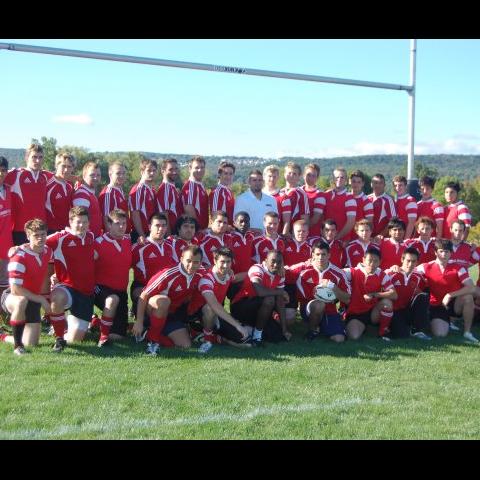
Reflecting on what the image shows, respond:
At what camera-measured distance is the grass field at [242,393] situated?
3611 mm

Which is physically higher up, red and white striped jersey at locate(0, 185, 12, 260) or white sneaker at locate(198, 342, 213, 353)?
red and white striped jersey at locate(0, 185, 12, 260)

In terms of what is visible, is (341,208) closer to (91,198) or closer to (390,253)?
(390,253)

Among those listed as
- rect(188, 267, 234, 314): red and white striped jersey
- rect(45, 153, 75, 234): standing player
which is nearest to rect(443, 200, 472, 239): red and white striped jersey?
rect(188, 267, 234, 314): red and white striped jersey

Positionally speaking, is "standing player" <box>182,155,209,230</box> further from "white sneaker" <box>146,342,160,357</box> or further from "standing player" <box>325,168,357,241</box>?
"white sneaker" <box>146,342,160,357</box>

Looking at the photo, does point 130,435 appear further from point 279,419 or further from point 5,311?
point 5,311

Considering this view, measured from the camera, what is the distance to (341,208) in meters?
7.16

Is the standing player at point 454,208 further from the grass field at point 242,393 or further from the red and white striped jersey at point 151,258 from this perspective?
the red and white striped jersey at point 151,258

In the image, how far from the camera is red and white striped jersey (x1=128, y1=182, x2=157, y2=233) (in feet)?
21.4

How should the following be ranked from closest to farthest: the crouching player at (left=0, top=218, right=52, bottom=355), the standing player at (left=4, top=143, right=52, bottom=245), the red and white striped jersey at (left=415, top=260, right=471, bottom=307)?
the crouching player at (left=0, top=218, right=52, bottom=355), the standing player at (left=4, top=143, right=52, bottom=245), the red and white striped jersey at (left=415, top=260, right=471, bottom=307)

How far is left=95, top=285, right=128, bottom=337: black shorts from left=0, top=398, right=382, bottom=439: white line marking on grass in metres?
2.14

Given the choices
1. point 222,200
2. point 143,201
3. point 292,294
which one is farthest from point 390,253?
point 143,201

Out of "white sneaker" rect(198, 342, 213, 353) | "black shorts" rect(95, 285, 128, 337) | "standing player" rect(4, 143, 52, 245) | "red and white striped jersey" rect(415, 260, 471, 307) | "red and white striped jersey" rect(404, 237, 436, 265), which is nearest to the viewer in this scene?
"white sneaker" rect(198, 342, 213, 353)

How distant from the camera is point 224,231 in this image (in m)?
6.31

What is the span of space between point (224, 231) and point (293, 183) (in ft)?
4.11
